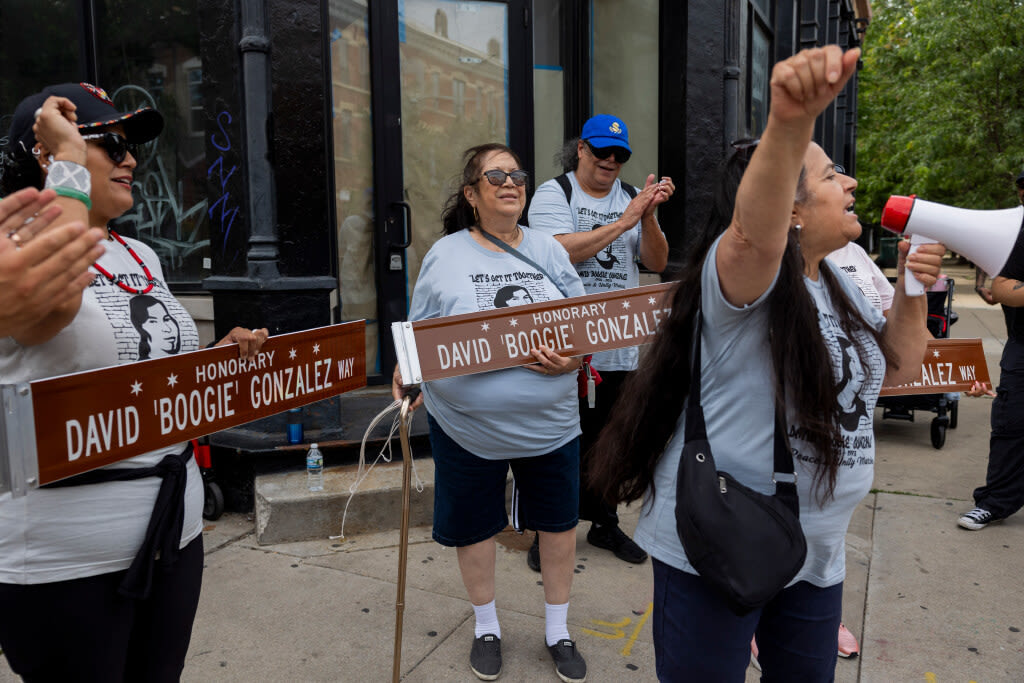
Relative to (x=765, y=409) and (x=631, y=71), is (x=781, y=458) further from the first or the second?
(x=631, y=71)

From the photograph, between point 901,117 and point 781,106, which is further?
point 901,117

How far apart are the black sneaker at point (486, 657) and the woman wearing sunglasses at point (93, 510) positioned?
1340 millimetres

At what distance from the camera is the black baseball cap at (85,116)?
171cm

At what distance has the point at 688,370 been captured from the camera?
1.81 meters

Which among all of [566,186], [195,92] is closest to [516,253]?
[566,186]

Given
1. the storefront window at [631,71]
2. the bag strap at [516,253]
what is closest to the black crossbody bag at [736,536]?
the bag strap at [516,253]

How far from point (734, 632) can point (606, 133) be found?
2.62 m

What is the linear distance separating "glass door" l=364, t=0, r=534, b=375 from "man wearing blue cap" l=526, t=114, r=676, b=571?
1.98 m

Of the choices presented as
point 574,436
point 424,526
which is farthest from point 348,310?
point 574,436

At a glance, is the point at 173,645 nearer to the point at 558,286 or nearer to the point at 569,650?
the point at 569,650

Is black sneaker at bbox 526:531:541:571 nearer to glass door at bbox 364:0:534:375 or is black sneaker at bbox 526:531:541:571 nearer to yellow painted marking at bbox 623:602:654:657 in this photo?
yellow painted marking at bbox 623:602:654:657

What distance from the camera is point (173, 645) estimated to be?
6.51ft

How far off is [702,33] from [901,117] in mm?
21549

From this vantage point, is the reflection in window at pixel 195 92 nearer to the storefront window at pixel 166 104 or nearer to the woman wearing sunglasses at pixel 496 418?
the storefront window at pixel 166 104
